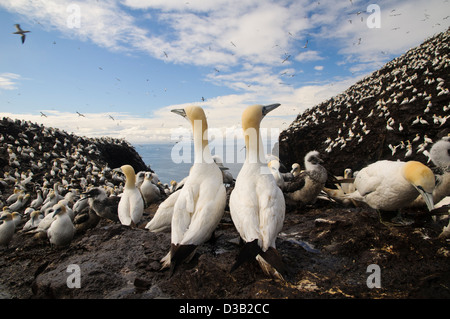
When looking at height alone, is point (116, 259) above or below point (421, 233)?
below

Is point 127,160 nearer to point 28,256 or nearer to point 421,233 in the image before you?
point 28,256

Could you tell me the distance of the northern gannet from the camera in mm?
3996

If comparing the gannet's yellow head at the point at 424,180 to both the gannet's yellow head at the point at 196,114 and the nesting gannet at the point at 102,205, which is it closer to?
the gannet's yellow head at the point at 196,114

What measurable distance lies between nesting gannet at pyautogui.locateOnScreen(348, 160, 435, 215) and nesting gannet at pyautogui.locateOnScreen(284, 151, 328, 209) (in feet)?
6.02

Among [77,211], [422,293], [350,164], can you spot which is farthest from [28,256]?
[350,164]

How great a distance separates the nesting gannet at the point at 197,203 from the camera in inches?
137

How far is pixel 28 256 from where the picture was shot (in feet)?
19.1

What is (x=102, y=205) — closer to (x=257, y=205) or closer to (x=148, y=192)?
(x=148, y=192)

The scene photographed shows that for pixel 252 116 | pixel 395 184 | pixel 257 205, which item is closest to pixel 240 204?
pixel 257 205

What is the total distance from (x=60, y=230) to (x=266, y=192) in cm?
499

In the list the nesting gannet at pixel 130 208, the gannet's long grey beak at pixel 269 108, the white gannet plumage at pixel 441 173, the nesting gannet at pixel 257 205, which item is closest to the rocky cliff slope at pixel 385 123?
the white gannet plumage at pixel 441 173

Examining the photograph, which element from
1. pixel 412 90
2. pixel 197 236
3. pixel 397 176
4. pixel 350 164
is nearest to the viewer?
pixel 197 236

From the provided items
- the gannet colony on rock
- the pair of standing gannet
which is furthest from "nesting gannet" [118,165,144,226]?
the pair of standing gannet
